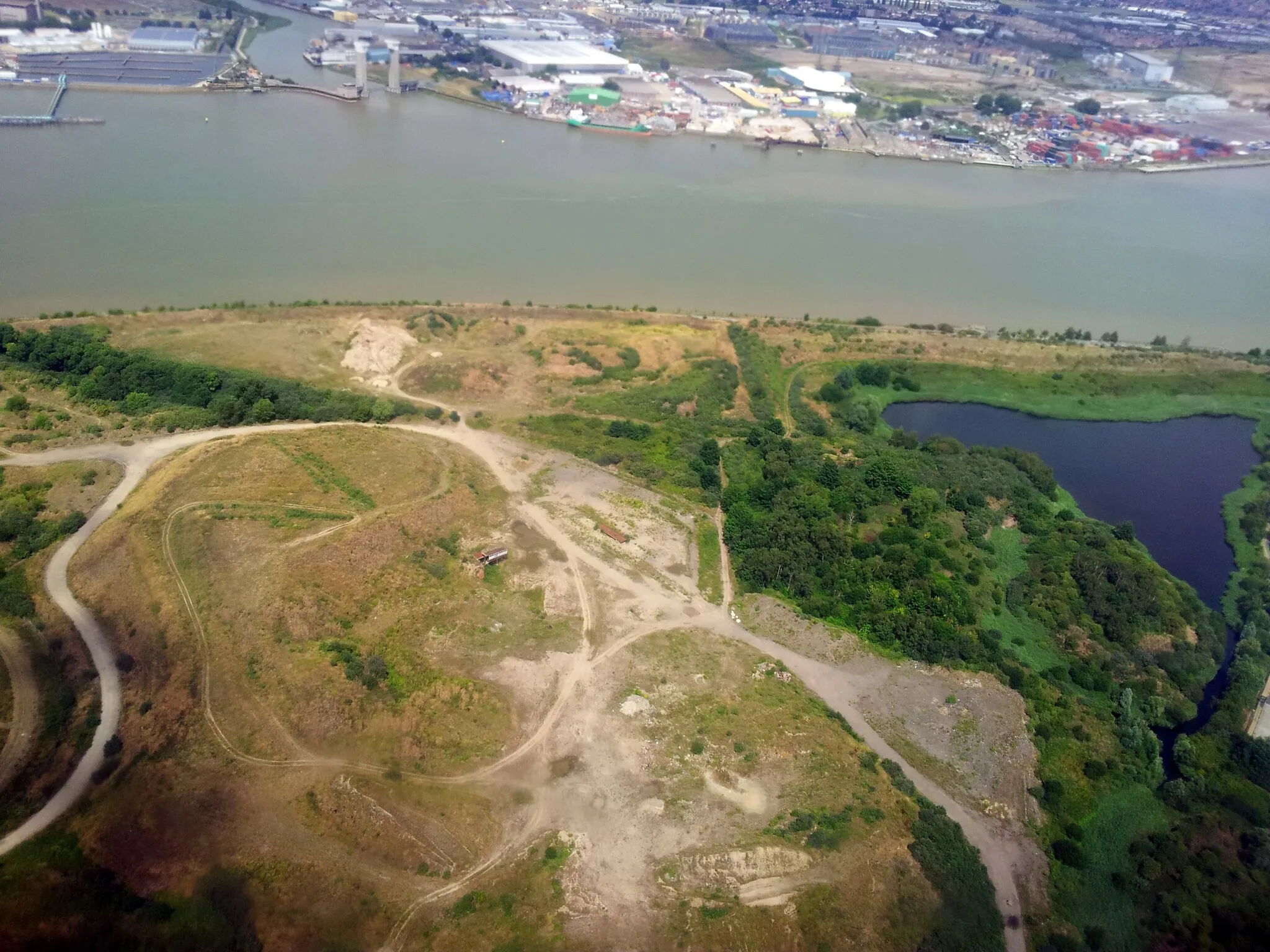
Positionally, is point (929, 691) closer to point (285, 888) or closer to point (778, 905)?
point (778, 905)

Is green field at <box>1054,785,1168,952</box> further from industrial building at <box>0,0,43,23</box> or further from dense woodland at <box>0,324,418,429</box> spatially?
industrial building at <box>0,0,43,23</box>

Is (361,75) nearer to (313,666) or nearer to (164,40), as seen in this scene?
(164,40)

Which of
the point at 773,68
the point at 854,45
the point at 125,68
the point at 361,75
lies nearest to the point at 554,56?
the point at 361,75

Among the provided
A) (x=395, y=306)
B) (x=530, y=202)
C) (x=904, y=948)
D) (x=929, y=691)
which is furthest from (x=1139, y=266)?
(x=904, y=948)

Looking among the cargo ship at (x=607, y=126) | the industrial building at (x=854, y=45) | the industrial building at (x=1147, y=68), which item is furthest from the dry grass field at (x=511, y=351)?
the industrial building at (x=854, y=45)

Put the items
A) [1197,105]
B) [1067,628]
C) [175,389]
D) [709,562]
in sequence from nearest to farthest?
[1067,628] < [709,562] < [175,389] < [1197,105]

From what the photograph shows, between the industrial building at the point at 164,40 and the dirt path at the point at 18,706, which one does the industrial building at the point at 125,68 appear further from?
the dirt path at the point at 18,706
